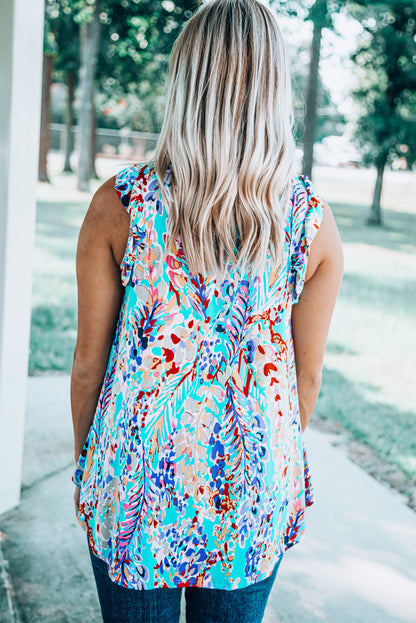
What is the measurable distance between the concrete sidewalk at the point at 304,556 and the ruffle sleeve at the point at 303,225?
5.41 ft

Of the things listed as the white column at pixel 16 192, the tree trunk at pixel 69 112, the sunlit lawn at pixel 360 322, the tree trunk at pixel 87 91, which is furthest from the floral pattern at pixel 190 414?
the tree trunk at pixel 69 112

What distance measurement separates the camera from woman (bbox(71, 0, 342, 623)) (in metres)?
1.08

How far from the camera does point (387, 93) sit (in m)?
13.6

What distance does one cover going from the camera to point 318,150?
17.4m

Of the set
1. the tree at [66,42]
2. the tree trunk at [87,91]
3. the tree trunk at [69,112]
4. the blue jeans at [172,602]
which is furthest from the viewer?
the tree trunk at [69,112]

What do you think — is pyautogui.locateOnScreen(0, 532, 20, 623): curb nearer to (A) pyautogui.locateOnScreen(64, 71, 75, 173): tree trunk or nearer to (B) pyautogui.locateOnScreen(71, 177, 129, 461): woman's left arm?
(B) pyautogui.locateOnScreen(71, 177, 129, 461): woman's left arm

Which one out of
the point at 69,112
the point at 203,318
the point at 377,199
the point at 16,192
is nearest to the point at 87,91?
the point at 69,112

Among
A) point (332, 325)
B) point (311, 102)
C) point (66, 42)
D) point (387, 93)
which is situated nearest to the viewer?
point (332, 325)

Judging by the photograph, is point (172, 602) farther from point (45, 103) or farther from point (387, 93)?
point (45, 103)

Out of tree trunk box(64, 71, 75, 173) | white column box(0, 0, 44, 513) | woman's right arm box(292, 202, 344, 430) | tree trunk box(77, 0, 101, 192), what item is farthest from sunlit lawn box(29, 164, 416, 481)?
tree trunk box(64, 71, 75, 173)

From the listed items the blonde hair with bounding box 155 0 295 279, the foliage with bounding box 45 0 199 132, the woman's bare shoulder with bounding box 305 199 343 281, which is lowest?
the woman's bare shoulder with bounding box 305 199 343 281

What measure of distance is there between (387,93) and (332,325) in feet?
26.2

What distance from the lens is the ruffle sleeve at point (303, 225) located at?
1.14 metres

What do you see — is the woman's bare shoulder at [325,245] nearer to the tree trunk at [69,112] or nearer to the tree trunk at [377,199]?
the tree trunk at [377,199]
